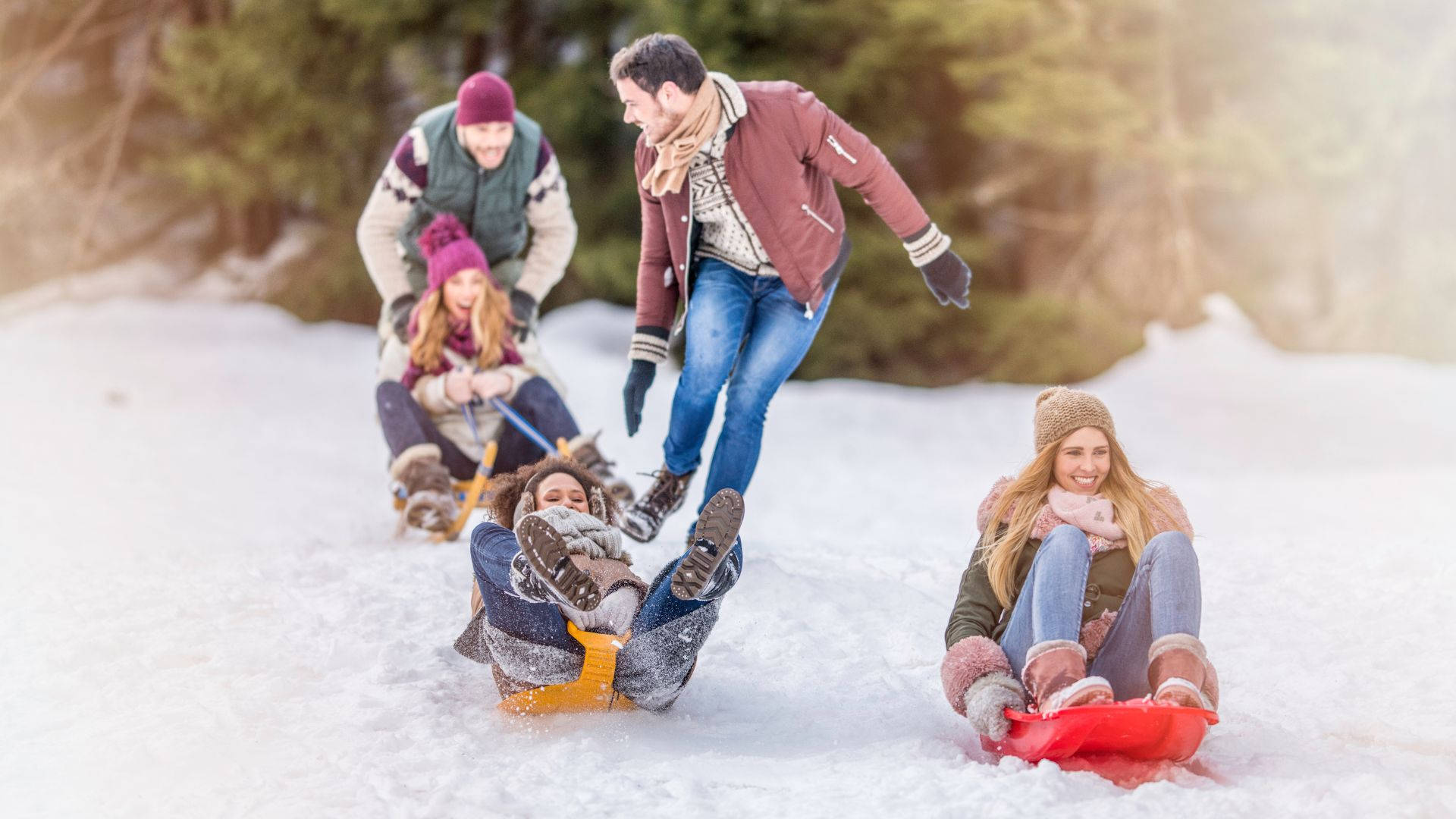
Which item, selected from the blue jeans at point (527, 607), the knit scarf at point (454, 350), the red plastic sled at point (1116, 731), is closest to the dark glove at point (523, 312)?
the knit scarf at point (454, 350)

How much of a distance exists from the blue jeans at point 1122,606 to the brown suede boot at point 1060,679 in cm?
3

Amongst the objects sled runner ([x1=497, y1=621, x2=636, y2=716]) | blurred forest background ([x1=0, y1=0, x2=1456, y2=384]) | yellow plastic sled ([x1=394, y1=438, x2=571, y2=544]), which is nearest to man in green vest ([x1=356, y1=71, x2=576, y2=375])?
yellow plastic sled ([x1=394, y1=438, x2=571, y2=544])

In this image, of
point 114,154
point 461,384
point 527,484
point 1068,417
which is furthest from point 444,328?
point 114,154

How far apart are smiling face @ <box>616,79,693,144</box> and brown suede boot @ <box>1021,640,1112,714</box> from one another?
1.32 m

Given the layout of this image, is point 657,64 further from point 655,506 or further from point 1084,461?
point 1084,461

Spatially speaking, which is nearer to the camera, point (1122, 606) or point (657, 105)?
point (1122, 606)

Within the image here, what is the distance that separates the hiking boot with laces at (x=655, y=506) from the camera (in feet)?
10.5

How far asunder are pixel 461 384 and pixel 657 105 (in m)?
1.26

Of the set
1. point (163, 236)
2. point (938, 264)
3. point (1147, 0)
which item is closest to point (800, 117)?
point (938, 264)

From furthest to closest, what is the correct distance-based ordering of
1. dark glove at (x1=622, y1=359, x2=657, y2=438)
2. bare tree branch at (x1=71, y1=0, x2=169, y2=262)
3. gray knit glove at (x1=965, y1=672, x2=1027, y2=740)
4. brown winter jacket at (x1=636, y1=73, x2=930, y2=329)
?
bare tree branch at (x1=71, y1=0, x2=169, y2=262)
dark glove at (x1=622, y1=359, x2=657, y2=438)
brown winter jacket at (x1=636, y1=73, x2=930, y2=329)
gray knit glove at (x1=965, y1=672, x2=1027, y2=740)

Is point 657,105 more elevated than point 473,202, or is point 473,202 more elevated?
point 657,105

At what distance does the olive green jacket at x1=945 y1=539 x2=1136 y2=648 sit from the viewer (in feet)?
7.29

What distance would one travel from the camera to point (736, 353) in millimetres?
Result: 3117

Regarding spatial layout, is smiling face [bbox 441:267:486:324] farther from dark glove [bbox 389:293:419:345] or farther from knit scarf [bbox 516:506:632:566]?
knit scarf [bbox 516:506:632:566]
